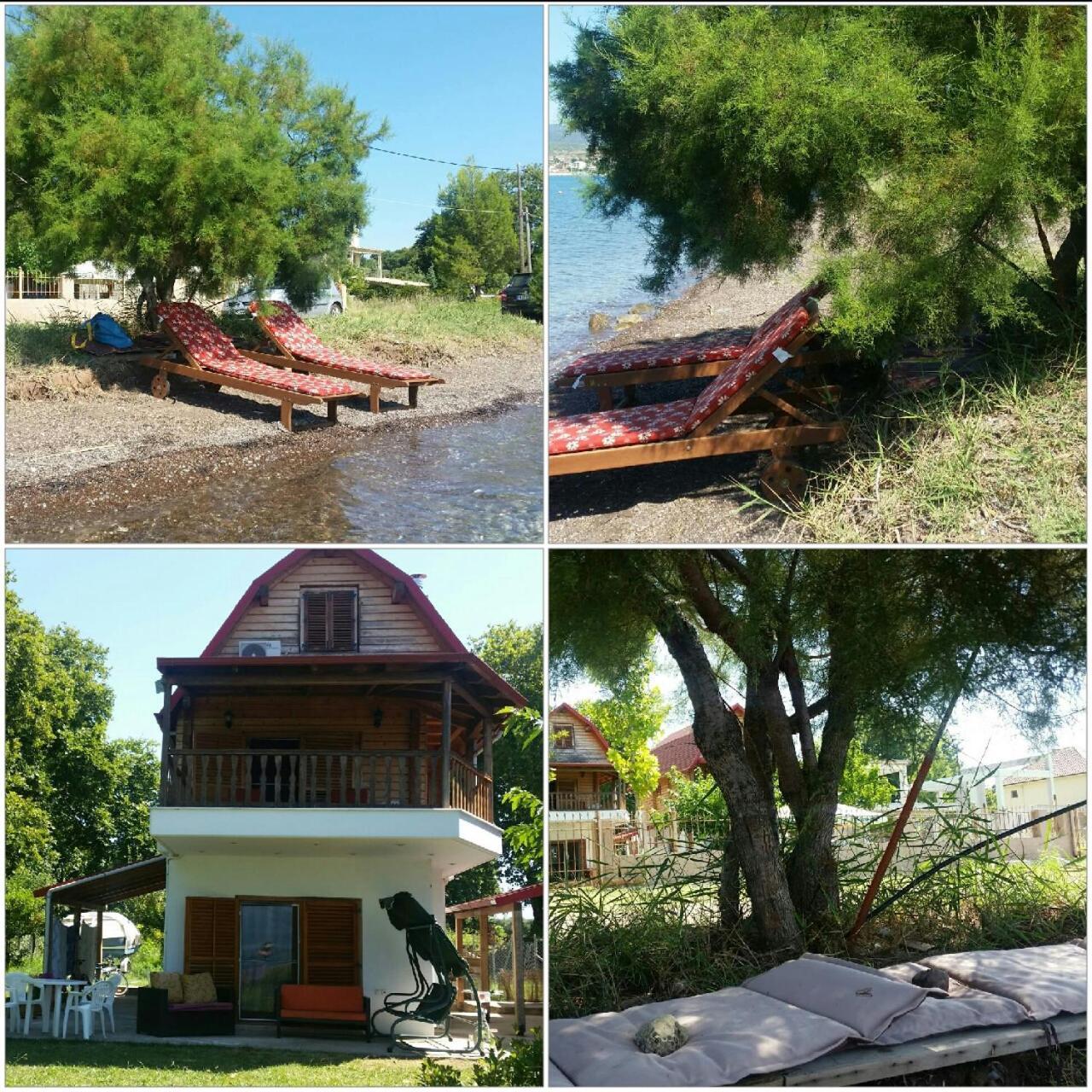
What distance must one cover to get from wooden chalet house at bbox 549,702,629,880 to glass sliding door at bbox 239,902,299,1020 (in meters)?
2.06

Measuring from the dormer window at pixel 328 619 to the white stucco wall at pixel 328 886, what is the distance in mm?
1192

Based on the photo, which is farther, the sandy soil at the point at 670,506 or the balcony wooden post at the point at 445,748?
the balcony wooden post at the point at 445,748

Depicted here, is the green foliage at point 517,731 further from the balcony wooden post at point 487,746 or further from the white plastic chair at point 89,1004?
the white plastic chair at point 89,1004

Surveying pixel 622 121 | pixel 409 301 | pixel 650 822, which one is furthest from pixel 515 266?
pixel 650 822

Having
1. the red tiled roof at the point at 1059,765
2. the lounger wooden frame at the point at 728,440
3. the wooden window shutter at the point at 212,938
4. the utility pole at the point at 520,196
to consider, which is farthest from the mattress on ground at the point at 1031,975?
the utility pole at the point at 520,196

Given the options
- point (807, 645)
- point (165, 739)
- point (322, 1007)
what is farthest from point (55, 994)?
point (807, 645)

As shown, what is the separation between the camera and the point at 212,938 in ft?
20.4

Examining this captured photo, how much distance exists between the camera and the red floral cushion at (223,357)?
6.88 metres

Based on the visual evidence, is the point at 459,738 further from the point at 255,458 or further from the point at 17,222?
the point at 17,222

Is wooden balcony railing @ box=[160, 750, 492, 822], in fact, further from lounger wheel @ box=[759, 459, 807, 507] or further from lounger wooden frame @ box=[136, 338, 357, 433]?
lounger wheel @ box=[759, 459, 807, 507]

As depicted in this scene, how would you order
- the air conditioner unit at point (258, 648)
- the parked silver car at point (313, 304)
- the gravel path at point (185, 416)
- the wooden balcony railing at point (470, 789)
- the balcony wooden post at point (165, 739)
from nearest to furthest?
the balcony wooden post at point (165, 739) → the gravel path at point (185, 416) → the air conditioner unit at point (258, 648) → the wooden balcony railing at point (470, 789) → the parked silver car at point (313, 304)

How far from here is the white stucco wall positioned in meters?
6.12

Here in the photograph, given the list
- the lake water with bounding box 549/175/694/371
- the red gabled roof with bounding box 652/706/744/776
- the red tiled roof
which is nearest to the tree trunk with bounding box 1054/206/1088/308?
the lake water with bounding box 549/175/694/371

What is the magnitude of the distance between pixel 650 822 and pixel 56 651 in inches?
126
